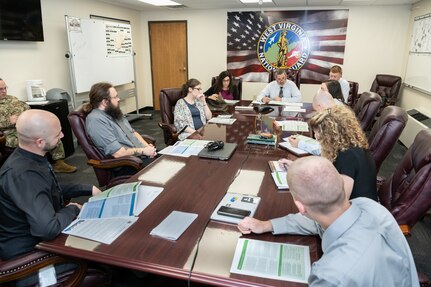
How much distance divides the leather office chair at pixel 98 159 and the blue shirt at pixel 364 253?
1669mm

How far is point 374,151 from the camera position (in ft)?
6.89

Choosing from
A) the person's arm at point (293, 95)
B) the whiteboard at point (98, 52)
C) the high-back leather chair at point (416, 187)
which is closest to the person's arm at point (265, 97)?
the person's arm at point (293, 95)

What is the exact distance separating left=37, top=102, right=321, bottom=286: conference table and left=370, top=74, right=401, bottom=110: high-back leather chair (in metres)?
4.56

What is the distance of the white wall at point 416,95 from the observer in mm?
4746

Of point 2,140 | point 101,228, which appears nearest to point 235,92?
point 2,140

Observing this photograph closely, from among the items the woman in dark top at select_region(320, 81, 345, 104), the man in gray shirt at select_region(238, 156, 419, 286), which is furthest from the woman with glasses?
the man in gray shirt at select_region(238, 156, 419, 286)

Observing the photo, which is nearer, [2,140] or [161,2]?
[2,140]

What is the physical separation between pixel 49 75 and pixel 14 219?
13.1 feet

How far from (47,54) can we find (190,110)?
277 centimetres

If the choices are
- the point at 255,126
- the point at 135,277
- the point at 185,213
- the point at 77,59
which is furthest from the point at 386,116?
the point at 77,59

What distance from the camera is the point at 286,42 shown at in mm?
6457

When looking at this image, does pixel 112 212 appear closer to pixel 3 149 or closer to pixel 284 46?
pixel 3 149

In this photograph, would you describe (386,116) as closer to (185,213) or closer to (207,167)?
(207,167)

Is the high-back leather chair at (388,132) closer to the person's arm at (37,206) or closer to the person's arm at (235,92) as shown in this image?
the person's arm at (37,206)
